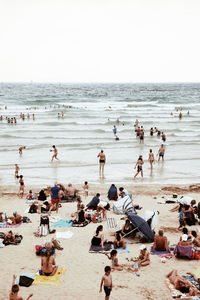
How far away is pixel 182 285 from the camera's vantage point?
26.4ft

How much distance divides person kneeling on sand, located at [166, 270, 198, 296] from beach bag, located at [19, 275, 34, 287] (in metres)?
3.18

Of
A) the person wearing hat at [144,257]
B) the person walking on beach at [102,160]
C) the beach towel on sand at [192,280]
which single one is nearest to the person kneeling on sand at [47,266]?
the person wearing hat at [144,257]

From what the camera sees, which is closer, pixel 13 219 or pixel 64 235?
pixel 64 235

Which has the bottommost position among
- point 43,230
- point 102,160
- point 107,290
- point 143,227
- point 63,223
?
point 63,223

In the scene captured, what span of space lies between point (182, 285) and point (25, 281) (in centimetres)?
348

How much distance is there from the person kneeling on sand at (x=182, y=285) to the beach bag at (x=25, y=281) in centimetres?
318

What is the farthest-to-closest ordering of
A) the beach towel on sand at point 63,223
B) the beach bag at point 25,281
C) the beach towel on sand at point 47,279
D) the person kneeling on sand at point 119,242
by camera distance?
1. the beach towel on sand at point 63,223
2. the person kneeling on sand at point 119,242
3. the beach towel on sand at point 47,279
4. the beach bag at point 25,281

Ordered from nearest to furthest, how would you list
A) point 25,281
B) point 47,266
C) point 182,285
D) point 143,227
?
point 182,285 → point 25,281 → point 47,266 → point 143,227

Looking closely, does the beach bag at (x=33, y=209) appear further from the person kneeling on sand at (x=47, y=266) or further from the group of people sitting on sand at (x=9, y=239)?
the person kneeling on sand at (x=47, y=266)

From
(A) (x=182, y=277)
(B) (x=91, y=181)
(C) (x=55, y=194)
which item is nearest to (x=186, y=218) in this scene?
(A) (x=182, y=277)

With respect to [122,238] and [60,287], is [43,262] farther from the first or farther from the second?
[122,238]

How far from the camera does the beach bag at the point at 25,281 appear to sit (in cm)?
831

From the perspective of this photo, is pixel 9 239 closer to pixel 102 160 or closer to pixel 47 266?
pixel 47 266

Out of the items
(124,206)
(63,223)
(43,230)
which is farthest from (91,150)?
(43,230)
